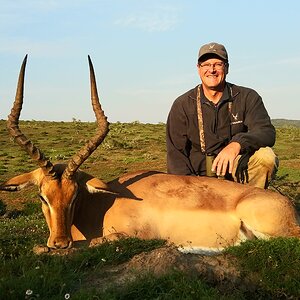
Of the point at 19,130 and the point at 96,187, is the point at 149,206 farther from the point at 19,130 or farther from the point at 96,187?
the point at 19,130

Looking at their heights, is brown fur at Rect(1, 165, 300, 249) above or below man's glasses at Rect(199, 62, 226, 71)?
below

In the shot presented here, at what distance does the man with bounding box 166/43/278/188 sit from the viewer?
7.52m

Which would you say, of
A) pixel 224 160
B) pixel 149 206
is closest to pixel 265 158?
pixel 224 160

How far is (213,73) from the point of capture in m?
7.62

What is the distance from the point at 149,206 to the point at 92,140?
1.11 metres

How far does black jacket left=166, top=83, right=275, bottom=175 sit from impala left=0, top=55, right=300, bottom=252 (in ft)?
3.81

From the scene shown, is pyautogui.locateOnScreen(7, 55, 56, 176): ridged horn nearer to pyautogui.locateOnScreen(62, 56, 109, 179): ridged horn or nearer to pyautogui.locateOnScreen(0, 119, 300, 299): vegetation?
pyautogui.locateOnScreen(62, 56, 109, 179): ridged horn

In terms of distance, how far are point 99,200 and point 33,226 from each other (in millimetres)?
2707

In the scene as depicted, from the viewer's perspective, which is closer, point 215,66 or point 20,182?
point 20,182

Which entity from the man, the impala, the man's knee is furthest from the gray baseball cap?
the impala

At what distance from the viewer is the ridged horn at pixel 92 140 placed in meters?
6.07

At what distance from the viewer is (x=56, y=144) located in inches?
1415

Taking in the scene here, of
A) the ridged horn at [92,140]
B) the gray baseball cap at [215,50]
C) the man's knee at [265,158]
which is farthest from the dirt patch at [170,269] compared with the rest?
the gray baseball cap at [215,50]

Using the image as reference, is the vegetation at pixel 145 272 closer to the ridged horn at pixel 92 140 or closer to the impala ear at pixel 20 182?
the impala ear at pixel 20 182
